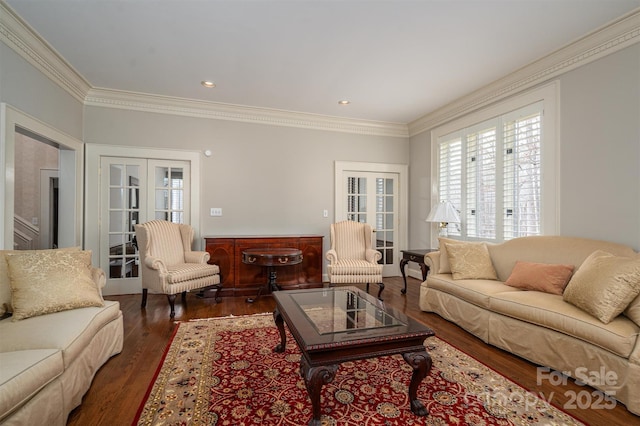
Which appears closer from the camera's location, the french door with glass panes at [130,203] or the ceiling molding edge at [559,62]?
the ceiling molding edge at [559,62]

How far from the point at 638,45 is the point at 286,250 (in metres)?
3.96

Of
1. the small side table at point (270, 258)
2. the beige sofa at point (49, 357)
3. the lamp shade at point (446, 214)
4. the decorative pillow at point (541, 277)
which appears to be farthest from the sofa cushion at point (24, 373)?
the lamp shade at point (446, 214)

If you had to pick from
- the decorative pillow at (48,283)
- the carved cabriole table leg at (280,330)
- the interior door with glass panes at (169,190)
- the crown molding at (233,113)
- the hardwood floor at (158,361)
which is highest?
the crown molding at (233,113)

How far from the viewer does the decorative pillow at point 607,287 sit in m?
1.94

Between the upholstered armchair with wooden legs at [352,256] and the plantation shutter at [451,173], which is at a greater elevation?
the plantation shutter at [451,173]

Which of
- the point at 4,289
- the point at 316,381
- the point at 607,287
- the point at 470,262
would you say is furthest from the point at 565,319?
the point at 4,289

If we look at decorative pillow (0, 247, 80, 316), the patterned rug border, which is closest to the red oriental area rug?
the patterned rug border

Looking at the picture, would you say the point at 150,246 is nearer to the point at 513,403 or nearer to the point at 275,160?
the point at 275,160

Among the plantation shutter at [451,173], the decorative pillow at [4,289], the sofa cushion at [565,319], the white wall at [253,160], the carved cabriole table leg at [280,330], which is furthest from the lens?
the plantation shutter at [451,173]

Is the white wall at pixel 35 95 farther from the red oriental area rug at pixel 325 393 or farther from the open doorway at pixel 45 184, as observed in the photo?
the red oriental area rug at pixel 325 393

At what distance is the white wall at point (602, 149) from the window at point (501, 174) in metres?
0.16

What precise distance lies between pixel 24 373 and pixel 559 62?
4.73 m

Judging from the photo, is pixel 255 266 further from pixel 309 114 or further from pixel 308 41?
pixel 308 41

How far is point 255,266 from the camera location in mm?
4266
